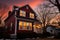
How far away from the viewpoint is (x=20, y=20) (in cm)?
4434

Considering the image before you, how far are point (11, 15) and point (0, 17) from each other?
1594 cm

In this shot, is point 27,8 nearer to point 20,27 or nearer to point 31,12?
point 31,12

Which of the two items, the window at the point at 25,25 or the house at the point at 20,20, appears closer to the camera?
the house at the point at 20,20

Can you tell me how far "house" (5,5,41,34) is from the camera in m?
43.4

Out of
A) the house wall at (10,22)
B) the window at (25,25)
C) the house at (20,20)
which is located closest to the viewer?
the house at (20,20)

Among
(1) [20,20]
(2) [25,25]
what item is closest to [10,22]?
(1) [20,20]

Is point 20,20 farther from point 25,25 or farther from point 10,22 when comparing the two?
point 10,22

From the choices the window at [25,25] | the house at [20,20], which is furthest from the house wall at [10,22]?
the window at [25,25]

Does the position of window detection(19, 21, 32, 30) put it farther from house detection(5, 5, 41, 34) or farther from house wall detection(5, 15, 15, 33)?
house wall detection(5, 15, 15, 33)

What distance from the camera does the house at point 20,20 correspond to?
142 ft

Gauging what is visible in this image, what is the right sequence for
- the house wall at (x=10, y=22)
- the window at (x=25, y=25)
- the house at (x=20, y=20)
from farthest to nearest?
the window at (x=25, y=25)
the house wall at (x=10, y=22)
the house at (x=20, y=20)

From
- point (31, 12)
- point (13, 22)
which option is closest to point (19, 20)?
point (13, 22)

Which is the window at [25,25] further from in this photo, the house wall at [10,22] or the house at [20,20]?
the house wall at [10,22]

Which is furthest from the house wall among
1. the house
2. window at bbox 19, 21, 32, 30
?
window at bbox 19, 21, 32, 30
